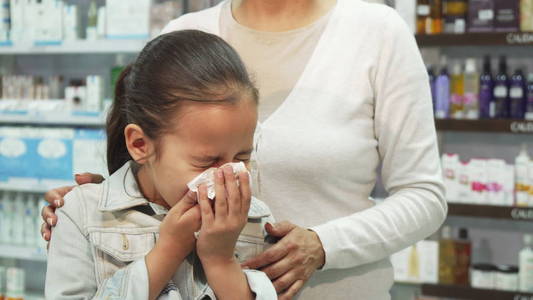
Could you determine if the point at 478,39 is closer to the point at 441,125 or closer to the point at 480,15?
the point at 480,15

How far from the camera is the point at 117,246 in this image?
1095mm

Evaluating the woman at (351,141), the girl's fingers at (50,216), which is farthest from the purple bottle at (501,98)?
the girl's fingers at (50,216)

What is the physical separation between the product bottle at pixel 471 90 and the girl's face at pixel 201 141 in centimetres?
264

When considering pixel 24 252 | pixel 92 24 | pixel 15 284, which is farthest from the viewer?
pixel 15 284

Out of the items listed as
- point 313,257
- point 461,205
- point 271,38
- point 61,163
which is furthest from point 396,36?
point 61,163

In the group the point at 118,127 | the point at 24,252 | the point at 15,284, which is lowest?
the point at 15,284

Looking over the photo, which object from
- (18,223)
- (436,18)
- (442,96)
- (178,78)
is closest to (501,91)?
(442,96)

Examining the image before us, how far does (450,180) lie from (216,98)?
271 centimetres

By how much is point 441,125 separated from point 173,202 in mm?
2614

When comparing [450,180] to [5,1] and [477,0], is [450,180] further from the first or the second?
[5,1]

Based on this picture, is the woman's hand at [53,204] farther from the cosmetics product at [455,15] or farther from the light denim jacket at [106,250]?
the cosmetics product at [455,15]

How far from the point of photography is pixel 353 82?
52.7 inches

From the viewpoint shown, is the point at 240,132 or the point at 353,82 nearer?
the point at 240,132

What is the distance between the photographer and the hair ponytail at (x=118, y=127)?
122 centimetres
